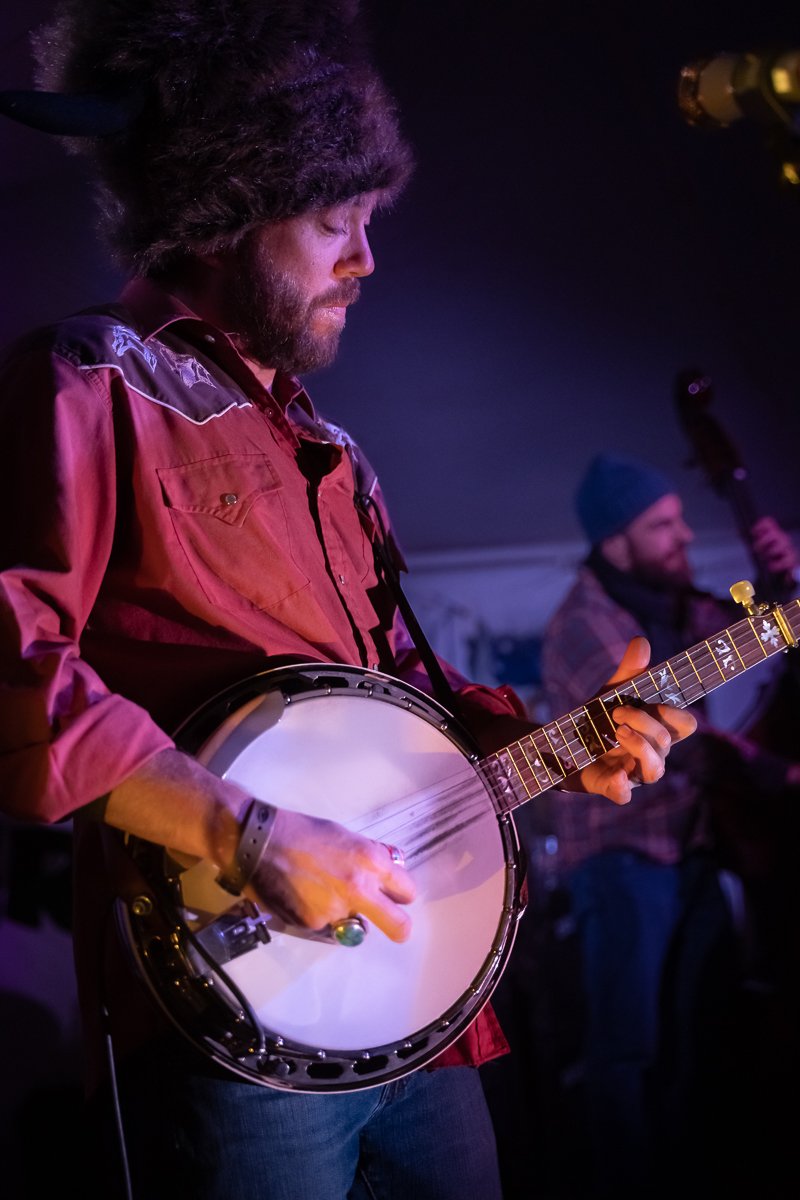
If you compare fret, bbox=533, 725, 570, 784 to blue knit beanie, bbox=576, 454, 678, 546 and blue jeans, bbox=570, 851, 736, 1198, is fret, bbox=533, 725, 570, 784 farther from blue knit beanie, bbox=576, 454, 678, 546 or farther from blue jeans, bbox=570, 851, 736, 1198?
blue knit beanie, bbox=576, 454, 678, 546

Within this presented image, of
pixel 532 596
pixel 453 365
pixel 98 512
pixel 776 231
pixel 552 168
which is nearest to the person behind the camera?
pixel 98 512

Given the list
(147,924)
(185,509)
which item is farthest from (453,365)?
(147,924)

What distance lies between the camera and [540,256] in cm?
458

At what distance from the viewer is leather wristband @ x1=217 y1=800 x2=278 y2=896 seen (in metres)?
1.22

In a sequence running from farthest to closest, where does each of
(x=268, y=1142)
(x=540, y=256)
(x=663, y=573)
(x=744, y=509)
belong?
1. (x=663, y=573)
2. (x=540, y=256)
3. (x=744, y=509)
4. (x=268, y=1142)

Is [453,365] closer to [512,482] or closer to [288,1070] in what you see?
[512,482]

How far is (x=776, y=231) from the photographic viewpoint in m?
4.51

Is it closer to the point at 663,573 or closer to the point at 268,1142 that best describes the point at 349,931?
the point at 268,1142

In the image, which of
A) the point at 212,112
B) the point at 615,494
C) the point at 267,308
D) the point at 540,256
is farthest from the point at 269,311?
the point at 615,494

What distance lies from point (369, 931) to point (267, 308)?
3.62 feet

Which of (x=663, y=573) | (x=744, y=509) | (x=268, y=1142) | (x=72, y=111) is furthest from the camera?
(x=663, y=573)

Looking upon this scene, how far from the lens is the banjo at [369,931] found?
4.26ft

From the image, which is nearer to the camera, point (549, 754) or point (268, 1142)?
point (268, 1142)

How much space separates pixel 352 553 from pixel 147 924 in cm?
84
